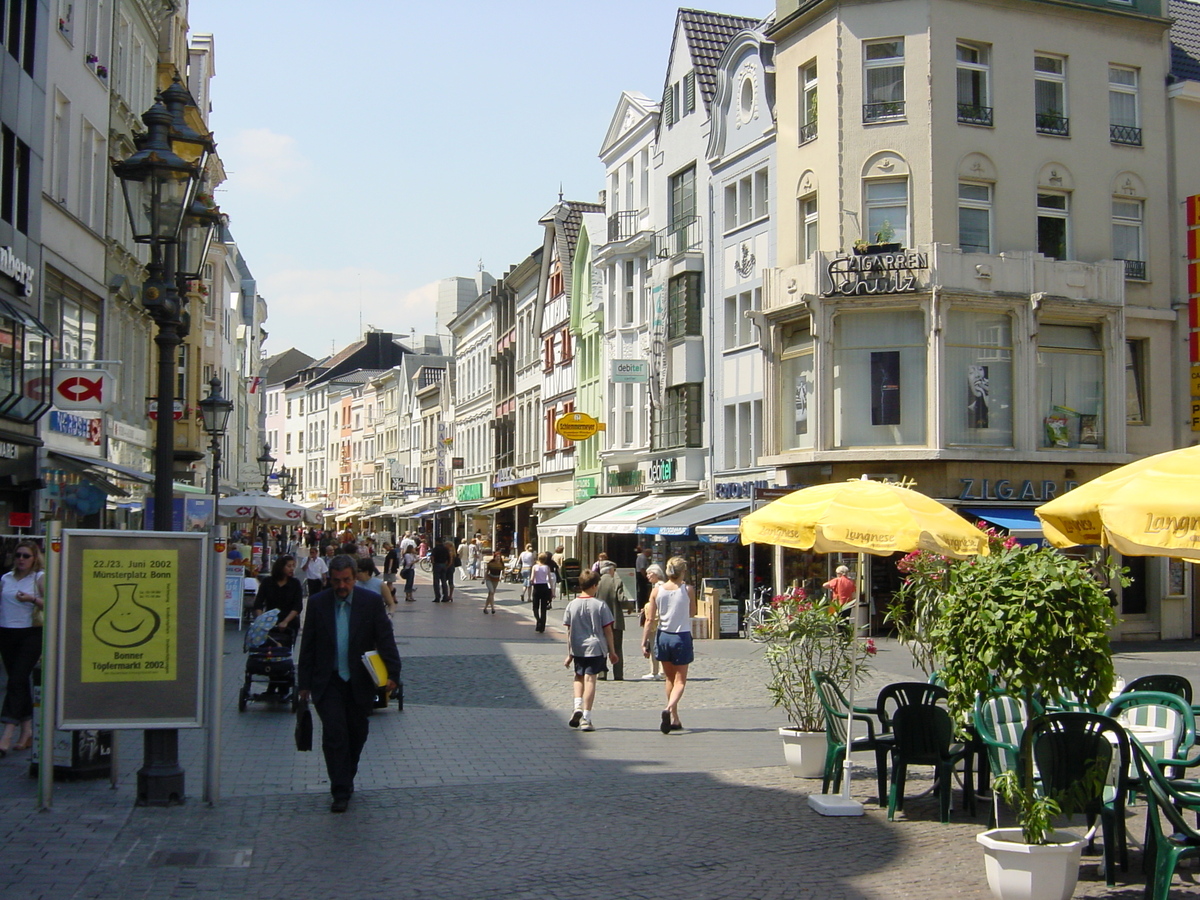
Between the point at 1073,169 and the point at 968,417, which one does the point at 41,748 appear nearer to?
the point at 968,417

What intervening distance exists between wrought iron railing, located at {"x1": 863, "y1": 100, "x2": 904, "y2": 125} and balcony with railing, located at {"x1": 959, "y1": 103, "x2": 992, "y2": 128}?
1392 millimetres

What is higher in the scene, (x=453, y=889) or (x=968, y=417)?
(x=968, y=417)

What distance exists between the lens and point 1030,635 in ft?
23.7

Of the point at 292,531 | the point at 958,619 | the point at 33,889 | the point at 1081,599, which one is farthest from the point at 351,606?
the point at 292,531

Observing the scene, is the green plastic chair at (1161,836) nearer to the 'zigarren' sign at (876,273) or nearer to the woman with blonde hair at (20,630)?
the woman with blonde hair at (20,630)

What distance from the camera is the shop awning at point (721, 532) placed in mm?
30000

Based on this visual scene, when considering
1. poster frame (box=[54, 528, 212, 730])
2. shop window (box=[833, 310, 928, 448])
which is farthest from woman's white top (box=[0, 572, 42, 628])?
shop window (box=[833, 310, 928, 448])

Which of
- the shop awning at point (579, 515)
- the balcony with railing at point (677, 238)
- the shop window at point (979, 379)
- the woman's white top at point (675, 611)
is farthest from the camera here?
the shop awning at point (579, 515)

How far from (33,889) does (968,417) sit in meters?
24.7

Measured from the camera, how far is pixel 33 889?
716 centimetres

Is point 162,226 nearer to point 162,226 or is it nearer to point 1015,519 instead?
point 162,226

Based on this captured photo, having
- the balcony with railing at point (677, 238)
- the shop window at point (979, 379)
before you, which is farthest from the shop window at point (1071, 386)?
the balcony with railing at point (677, 238)

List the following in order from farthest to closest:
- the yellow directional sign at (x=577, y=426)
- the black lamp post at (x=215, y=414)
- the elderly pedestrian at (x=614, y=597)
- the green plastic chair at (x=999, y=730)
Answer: the yellow directional sign at (x=577, y=426) → the black lamp post at (x=215, y=414) → the elderly pedestrian at (x=614, y=597) → the green plastic chair at (x=999, y=730)

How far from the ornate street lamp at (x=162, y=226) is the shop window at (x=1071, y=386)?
22.9 m
